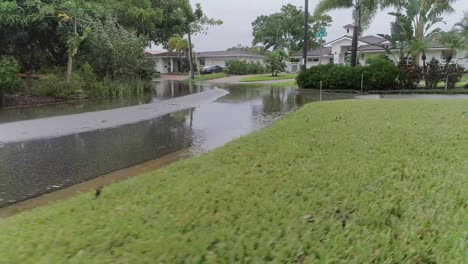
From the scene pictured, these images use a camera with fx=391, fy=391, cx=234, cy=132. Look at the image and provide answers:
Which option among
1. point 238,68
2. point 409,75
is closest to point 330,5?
point 409,75

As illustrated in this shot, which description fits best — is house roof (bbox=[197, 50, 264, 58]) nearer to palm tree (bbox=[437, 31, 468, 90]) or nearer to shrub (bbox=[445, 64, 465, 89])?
palm tree (bbox=[437, 31, 468, 90])

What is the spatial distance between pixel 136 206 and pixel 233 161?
1.97 meters

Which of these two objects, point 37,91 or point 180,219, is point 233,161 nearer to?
point 180,219

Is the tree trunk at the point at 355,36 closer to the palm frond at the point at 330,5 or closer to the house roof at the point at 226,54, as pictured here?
Result: the palm frond at the point at 330,5

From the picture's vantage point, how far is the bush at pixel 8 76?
47.3 feet

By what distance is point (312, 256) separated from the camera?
2.58 metres

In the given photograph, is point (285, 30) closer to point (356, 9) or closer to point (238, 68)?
point (238, 68)

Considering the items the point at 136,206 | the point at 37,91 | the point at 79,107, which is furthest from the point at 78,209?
the point at 37,91

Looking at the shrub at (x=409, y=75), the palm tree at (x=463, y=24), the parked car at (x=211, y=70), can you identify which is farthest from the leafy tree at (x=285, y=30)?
the shrub at (x=409, y=75)

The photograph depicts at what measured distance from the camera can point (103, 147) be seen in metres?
8.45

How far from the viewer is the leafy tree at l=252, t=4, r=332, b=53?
207ft

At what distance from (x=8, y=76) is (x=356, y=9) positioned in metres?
20.1

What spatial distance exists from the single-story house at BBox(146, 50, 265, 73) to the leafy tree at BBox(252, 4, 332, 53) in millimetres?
5128

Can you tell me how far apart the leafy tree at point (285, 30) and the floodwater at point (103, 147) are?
171 feet
